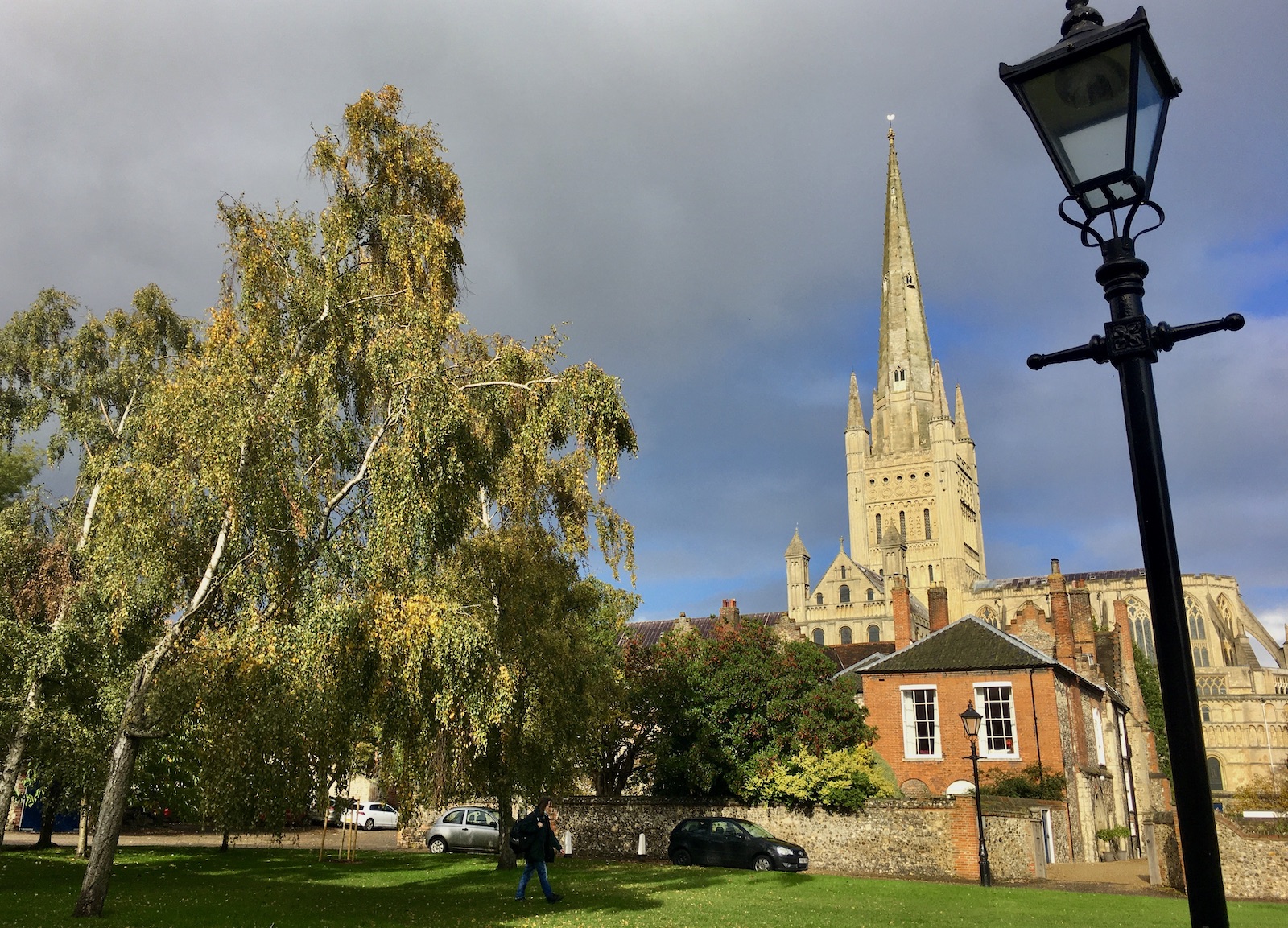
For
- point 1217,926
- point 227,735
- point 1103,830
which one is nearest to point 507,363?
point 227,735

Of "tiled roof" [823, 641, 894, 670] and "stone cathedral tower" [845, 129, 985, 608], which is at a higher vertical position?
"stone cathedral tower" [845, 129, 985, 608]

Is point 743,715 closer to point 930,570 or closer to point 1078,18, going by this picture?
point 1078,18

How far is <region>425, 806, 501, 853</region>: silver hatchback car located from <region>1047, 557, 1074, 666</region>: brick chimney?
23818 millimetres

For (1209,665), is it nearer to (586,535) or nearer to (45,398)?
(586,535)

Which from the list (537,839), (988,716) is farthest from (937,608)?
(537,839)

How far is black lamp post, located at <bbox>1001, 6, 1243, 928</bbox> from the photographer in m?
3.37

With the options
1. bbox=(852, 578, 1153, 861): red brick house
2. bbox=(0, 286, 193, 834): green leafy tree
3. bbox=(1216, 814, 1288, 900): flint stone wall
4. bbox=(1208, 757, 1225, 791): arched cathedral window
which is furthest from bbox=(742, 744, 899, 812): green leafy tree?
bbox=(1208, 757, 1225, 791): arched cathedral window

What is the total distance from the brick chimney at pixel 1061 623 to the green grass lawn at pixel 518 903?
1767cm

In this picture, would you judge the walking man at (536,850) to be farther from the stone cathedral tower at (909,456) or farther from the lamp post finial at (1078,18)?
the stone cathedral tower at (909,456)

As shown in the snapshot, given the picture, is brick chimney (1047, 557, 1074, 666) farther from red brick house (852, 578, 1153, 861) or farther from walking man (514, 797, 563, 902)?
walking man (514, 797, 563, 902)

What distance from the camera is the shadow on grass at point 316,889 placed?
14.6m

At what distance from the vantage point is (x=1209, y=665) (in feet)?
332

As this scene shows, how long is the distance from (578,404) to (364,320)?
167 inches

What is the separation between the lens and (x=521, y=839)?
17.4 metres
